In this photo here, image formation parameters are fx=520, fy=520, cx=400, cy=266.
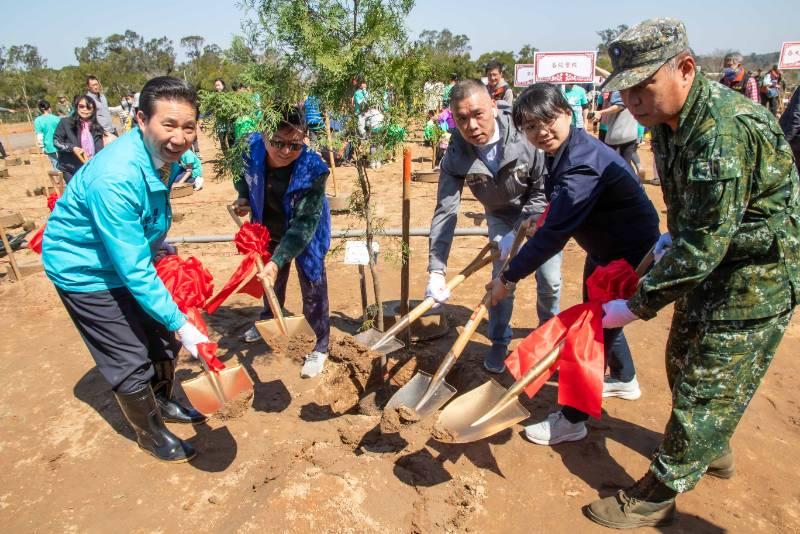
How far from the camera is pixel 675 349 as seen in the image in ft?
7.92

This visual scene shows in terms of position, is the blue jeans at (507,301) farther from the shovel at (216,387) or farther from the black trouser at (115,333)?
the black trouser at (115,333)

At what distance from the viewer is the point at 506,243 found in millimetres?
3477

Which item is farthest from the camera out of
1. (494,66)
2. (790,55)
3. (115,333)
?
(790,55)

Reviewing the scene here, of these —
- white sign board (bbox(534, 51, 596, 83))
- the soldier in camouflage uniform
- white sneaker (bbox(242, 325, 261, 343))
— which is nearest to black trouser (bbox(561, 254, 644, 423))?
the soldier in camouflage uniform

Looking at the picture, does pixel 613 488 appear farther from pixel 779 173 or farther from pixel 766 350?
pixel 779 173

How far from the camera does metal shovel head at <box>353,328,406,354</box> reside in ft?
10.4

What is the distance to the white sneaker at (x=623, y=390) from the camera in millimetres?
3422

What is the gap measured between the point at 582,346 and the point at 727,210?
3.04ft

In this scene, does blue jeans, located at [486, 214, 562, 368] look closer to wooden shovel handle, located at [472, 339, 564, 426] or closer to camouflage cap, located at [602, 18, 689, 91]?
wooden shovel handle, located at [472, 339, 564, 426]

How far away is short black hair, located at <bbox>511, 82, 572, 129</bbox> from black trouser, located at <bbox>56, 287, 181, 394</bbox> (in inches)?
90.2

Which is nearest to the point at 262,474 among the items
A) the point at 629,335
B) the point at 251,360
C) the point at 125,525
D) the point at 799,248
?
the point at 125,525

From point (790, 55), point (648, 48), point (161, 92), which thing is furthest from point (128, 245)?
point (790, 55)

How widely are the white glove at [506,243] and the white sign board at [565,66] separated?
32.0 ft

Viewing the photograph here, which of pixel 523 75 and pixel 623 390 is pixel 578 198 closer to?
pixel 623 390
